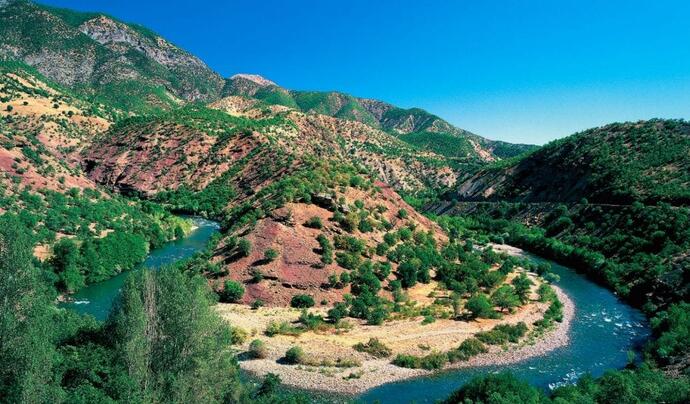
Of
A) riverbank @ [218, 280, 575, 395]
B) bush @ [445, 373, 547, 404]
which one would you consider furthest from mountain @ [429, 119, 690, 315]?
bush @ [445, 373, 547, 404]

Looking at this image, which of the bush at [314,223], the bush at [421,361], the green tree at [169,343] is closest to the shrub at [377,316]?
the bush at [421,361]

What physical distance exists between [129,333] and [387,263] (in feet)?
126

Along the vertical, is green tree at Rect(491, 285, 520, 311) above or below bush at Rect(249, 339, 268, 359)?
above

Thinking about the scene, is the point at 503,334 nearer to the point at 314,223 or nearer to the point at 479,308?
the point at 479,308

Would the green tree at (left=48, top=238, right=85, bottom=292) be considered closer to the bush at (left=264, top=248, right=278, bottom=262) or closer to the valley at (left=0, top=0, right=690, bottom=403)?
the valley at (left=0, top=0, right=690, bottom=403)

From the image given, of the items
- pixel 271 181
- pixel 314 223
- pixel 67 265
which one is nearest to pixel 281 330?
pixel 314 223

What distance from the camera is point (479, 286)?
59.1 metres

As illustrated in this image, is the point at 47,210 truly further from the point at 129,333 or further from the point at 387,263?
the point at 129,333

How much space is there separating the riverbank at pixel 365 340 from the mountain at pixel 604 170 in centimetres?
5021

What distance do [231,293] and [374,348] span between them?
1705cm

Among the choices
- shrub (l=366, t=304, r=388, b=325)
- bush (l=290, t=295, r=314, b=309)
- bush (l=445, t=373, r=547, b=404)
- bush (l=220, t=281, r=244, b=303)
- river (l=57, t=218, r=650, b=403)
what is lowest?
river (l=57, t=218, r=650, b=403)

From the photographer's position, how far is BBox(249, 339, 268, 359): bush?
3819cm

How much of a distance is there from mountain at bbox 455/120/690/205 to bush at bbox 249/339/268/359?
242 ft

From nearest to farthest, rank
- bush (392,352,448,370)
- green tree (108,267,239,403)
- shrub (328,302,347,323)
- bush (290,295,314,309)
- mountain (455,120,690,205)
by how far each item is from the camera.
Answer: green tree (108,267,239,403) → bush (392,352,448,370) → shrub (328,302,347,323) → bush (290,295,314,309) → mountain (455,120,690,205)
